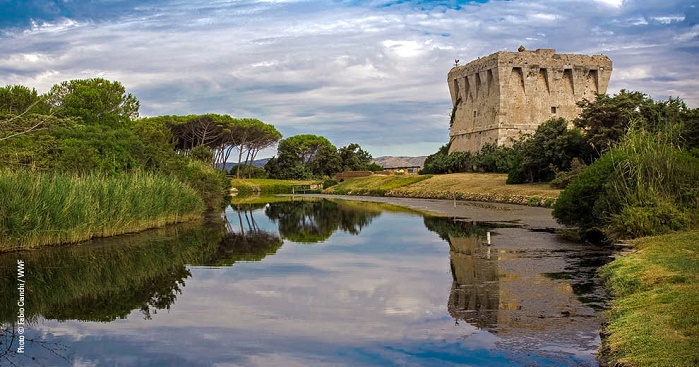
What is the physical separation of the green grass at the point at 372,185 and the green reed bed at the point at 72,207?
40.5 m

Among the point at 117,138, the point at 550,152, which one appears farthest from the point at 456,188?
the point at 117,138

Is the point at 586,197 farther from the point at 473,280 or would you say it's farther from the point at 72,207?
the point at 72,207

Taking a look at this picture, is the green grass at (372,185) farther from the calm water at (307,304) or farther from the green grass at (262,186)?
the calm water at (307,304)

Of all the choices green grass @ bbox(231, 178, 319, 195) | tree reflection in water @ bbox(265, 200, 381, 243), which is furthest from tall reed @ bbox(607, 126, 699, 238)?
green grass @ bbox(231, 178, 319, 195)

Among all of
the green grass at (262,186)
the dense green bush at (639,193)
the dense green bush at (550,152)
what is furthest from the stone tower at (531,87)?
the dense green bush at (639,193)

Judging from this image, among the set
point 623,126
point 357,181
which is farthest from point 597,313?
point 357,181

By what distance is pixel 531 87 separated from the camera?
61812mm

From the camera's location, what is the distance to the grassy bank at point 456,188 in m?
42.0

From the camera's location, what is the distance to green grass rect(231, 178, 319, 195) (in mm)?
80625

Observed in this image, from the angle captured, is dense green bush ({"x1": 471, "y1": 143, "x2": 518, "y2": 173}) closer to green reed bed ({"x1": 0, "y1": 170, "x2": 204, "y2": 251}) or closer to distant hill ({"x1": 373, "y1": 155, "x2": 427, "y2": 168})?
green reed bed ({"x1": 0, "y1": 170, "x2": 204, "y2": 251})

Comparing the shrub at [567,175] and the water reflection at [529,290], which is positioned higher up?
the shrub at [567,175]

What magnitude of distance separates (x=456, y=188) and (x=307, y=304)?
4306 centimetres

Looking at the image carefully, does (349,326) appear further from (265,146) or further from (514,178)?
(265,146)

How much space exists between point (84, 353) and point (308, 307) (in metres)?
3.93
